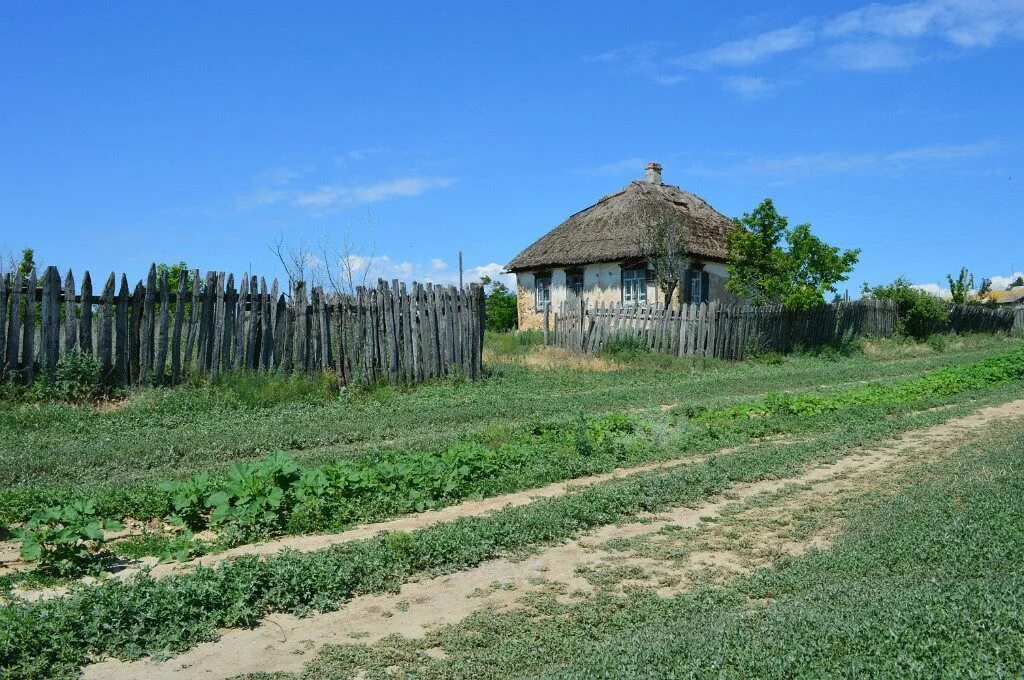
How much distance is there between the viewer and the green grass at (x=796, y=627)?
3758mm

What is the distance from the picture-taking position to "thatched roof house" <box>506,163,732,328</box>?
28156 mm

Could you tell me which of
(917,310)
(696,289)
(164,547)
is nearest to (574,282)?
(696,289)

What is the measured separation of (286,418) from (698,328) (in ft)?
42.3

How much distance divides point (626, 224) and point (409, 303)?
52.9 ft

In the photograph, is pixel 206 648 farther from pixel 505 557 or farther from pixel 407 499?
pixel 407 499

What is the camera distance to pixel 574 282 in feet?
101

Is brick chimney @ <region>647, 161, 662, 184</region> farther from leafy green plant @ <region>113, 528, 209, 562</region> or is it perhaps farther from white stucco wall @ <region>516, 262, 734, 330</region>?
leafy green plant @ <region>113, 528, 209, 562</region>

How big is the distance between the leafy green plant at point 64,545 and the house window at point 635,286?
23.6 m

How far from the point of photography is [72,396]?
38.3ft

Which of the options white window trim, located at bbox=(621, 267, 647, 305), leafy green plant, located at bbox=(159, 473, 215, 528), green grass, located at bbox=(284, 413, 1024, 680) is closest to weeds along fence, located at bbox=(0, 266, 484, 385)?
leafy green plant, located at bbox=(159, 473, 215, 528)

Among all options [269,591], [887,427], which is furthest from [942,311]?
[269,591]

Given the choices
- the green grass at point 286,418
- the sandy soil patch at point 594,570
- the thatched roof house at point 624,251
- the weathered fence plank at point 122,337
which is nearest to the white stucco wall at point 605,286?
the thatched roof house at point 624,251

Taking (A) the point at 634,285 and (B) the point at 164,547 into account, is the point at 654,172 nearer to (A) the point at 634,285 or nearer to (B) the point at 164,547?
(A) the point at 634,285

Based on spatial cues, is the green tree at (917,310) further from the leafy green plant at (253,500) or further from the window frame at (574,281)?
the leafy green plant at (253,500)
